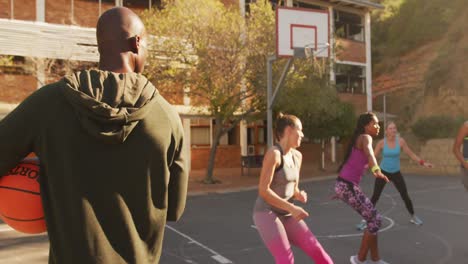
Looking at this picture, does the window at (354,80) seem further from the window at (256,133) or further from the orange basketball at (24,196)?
the orange basketball at (24,196)

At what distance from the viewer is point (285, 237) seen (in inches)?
152

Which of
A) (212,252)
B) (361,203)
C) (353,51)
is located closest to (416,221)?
(361,203)

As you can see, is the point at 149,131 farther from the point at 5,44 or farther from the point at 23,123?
the point at 5,44

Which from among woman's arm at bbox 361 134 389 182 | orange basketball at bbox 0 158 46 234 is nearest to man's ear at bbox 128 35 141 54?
orange basketball at bbox 0 158 46 234

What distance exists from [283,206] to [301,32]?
40.1 feet

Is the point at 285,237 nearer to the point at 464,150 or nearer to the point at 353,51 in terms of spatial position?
the point at 464,150

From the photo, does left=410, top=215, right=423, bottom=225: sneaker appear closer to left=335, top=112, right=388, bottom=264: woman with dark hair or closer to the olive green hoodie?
left=335, top=112, right=388, bottom=264: woman with dark hair

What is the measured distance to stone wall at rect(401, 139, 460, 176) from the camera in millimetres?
19328

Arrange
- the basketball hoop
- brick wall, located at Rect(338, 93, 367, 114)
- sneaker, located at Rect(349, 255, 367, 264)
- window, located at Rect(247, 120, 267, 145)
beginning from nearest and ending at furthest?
sneaker, located at Rect(349, 255, 367, 264) < the basketball hoop < window, located at Rect(247, 120, 267, 145) < brick wall, located at Rect(338, 93, 367, 114)

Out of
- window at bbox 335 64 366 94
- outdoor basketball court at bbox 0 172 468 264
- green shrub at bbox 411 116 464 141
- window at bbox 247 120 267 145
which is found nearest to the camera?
outdoor basketball court at bbox 0 172 468 264

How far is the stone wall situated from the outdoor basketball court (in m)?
8.11

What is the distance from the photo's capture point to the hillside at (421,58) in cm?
3300

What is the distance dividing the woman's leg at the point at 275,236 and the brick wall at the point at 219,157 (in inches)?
764

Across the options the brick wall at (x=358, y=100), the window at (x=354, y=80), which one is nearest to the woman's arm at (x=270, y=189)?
the brick wall at (x=358, y=100)
